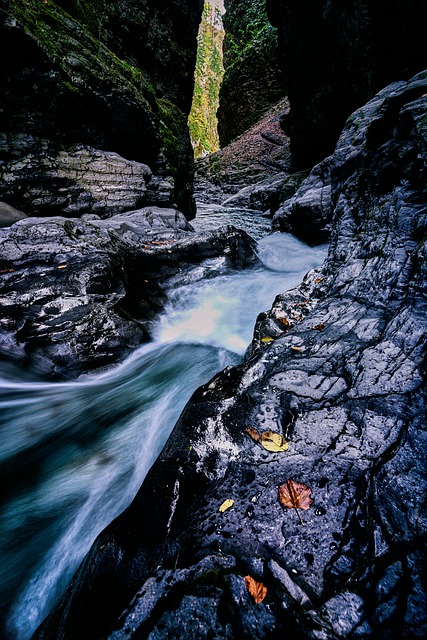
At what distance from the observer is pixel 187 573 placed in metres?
1.13

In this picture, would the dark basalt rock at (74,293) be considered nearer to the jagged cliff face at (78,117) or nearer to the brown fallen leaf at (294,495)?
the jagged cliff face at (78,117)

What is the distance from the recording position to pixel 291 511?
129 cm

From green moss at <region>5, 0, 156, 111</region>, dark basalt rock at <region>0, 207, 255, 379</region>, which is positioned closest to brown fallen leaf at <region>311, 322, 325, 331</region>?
dark basalt rock at <region>0, 207, 255, 379</region>

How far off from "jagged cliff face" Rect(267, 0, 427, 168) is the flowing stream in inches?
368

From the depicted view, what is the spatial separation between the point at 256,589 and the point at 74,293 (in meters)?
4.20

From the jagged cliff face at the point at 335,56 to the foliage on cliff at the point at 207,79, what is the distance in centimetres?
4430

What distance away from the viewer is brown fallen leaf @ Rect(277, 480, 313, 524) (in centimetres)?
131

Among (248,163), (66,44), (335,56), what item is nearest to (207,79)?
(248,163)

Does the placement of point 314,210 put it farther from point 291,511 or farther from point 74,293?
point 291,511

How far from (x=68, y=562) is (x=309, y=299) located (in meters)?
3.67

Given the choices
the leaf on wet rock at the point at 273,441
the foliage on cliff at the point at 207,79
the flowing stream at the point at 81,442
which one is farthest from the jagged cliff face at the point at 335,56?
the foliage on cliff at the point at 207,79

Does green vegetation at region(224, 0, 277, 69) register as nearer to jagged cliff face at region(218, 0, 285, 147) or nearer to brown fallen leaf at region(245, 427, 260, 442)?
jagged cliff face at region(218, 0, 285, 147)

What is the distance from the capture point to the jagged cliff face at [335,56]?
7715mm

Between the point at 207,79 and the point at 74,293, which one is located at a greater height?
the point at 207,79
